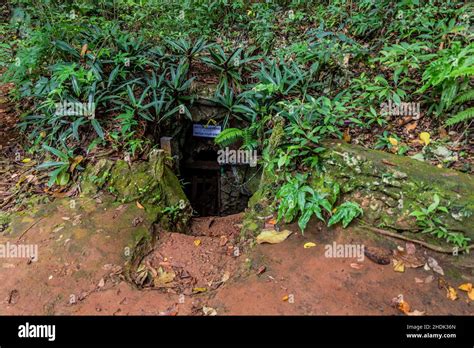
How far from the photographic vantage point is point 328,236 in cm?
331

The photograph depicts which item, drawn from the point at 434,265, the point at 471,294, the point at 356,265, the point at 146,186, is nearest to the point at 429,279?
the point at 434,265

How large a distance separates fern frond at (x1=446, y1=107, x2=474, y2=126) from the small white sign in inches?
133

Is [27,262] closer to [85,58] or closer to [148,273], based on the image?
[148,273]

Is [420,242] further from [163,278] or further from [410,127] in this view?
[163,278]

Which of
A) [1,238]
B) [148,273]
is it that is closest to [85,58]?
[1,238]

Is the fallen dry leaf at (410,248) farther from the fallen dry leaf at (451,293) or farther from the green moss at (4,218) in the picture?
the green moss at (4,218)

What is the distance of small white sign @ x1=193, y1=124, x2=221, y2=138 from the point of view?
574 centimetres

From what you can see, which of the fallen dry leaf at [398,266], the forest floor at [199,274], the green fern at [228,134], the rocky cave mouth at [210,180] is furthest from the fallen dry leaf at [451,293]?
the rocky cave mouth at [210,180]

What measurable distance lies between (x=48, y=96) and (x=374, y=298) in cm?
500

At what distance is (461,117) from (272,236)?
8.25 feet

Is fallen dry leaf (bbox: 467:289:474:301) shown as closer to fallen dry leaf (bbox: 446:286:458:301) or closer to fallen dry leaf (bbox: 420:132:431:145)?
fallen dry leaf (bbox: 446:286:458:301)

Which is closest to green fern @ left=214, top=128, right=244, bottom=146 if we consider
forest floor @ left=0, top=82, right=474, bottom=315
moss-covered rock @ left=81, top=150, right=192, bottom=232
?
moss-covered rock @ left=81, top=150, right=192, bottom=232

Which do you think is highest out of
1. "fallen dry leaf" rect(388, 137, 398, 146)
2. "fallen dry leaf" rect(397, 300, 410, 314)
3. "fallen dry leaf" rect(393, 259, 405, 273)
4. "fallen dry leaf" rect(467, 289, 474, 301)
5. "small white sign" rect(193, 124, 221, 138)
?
"small white sign" rect(193, 124, 221, 138)

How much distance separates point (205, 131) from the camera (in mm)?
5809
